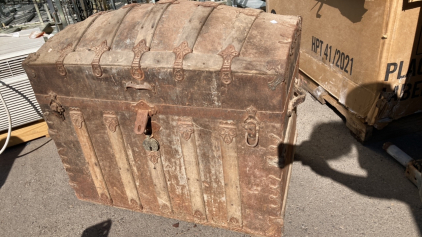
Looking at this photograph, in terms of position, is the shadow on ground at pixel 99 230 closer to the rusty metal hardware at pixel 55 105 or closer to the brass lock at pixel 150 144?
the brass lock at pixel 150 144

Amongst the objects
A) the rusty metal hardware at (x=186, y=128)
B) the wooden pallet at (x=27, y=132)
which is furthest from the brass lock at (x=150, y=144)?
the wooden pallet at (x=27, y=132)

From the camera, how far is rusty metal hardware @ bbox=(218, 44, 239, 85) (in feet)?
Result: 7.41

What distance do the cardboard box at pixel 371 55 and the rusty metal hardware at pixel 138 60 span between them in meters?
2.67

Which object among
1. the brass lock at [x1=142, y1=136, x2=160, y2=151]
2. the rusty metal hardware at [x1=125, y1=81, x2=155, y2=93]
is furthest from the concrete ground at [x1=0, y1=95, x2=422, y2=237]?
the rusty metal hardware at [x1=125, y1=81, x2=155, y2=93]

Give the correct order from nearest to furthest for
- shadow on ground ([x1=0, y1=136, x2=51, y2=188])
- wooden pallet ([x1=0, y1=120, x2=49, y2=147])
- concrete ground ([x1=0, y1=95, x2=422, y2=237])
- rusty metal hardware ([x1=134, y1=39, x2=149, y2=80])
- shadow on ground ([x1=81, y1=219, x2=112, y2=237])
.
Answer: rusty metal hardware ([x1=134, y1=39, x2=149, y2=80])
concrete ground ([x1=0, y1=95, x2=422, y2=237])
shadow on ground ([x1=81, y1=219, x2=112, y2=237])
shadow on ground ([x1=0, y1=136, x2=51, y2=188])
wooden pallet ([x1=0, y1=120, x2=49, y2=147])

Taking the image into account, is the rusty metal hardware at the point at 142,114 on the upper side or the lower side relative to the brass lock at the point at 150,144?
upper

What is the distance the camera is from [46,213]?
12.0 ft

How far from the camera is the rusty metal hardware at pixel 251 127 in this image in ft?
7.78

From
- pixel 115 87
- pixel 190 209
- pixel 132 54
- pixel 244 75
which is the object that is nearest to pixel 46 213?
pixel 190 209

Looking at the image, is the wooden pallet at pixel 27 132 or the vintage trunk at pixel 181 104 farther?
the wooden pallet at pixel 27 132

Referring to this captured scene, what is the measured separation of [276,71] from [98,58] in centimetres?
147

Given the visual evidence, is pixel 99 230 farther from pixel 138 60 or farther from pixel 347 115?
pixel 347 115

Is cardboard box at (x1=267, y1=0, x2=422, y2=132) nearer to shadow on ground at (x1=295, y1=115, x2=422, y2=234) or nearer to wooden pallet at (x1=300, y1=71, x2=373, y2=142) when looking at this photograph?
wooden pallet at (x1=300, y1=71, x2=373, y2=142)

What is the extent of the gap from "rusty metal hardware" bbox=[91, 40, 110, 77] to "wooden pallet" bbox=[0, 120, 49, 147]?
2.76 meters
